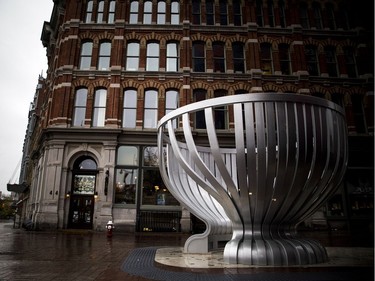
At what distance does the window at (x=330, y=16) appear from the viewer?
22594 millimetres

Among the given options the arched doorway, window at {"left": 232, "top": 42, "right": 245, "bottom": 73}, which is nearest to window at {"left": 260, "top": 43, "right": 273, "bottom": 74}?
window at {"left": 232, "top": 42, "right": 245, "bottom": 73}

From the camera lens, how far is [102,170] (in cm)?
1791

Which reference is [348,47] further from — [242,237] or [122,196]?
[242,237]

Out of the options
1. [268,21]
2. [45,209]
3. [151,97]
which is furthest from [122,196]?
[268,21]

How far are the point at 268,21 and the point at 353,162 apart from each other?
435 inches

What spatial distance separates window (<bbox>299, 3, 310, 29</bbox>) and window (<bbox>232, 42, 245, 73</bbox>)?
499cm

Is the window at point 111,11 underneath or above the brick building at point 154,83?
above

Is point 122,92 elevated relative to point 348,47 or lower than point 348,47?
lower

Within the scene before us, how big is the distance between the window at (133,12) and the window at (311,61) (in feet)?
39.2

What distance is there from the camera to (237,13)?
22344 millimetres

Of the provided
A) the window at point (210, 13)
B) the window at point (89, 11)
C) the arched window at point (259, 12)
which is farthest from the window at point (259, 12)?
the window at point (89, 11)

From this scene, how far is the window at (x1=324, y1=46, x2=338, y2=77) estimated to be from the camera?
21.8 m

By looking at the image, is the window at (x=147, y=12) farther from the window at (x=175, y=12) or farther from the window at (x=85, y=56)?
the window at (x=85, y=56)

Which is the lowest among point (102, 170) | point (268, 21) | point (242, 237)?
point (242, 237)
